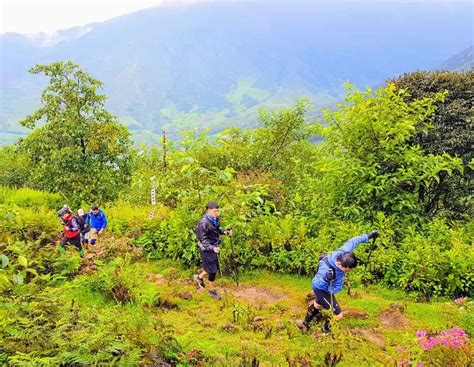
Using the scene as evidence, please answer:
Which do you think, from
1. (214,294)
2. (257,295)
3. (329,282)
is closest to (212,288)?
(214,294)

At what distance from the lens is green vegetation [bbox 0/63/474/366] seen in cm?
524

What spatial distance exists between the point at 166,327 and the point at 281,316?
262cm

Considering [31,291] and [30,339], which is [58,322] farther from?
[31,291]

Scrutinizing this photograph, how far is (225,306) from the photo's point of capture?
830cm

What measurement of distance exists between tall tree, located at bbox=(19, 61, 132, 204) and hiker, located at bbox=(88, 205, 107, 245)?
594cm

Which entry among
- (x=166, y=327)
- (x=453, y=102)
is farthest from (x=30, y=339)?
(x=453, y=102)

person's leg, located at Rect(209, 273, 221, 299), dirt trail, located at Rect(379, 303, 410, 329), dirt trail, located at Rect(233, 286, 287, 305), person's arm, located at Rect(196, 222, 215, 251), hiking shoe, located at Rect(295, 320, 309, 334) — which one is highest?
person's arm, located at Rect(196, 222, 215, 251)

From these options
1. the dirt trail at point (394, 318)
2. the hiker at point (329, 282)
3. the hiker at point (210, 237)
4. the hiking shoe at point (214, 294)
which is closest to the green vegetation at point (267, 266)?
the dirt trail at point (394, 318)

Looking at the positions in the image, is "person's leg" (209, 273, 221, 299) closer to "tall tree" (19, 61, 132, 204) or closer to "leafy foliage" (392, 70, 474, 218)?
"leafy foliage" (392, 70, 474, 218)

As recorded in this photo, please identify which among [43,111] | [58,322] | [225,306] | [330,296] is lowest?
[225,306]

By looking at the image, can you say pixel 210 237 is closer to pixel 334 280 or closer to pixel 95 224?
pixel 334 280

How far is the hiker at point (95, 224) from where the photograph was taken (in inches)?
461

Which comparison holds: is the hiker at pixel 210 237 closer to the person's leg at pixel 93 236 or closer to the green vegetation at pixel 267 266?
the green vegetation at pixel 267 266

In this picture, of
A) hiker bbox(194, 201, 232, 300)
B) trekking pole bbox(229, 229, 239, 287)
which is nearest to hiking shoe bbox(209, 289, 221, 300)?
hiker bbox(194, 201, 232, 300)
